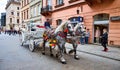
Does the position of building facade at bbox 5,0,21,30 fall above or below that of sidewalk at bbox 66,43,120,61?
above

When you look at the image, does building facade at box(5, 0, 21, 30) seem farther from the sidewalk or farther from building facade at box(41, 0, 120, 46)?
the sidewalk

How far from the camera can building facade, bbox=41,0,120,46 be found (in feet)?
51.0

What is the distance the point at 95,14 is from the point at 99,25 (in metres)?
1.08

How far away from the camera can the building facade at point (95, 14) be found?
15.5 metres

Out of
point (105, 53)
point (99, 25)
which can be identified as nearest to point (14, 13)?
point (99, 25)

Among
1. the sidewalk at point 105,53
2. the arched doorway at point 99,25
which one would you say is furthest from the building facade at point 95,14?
the sidewalk at point 105,53

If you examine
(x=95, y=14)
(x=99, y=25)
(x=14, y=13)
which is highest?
(x=14, y=13)

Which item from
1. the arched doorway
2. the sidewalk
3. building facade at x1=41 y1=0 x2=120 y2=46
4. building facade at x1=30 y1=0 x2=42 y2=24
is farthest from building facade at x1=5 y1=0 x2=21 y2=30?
the sidewalk

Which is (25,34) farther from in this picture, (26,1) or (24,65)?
(26,1)

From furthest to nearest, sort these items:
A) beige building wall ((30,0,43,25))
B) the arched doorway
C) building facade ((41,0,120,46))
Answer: beige building wall ((30,0,43,25)), the arched doorway, building facade ((41,0,120,46))

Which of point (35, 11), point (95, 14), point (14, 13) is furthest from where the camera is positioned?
point (14, 13)

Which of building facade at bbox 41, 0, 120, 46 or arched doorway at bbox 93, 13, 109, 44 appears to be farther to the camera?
arched doorway at bbox 93, 13, 109, 44

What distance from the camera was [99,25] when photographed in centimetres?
1781

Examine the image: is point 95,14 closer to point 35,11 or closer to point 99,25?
point 99,25
